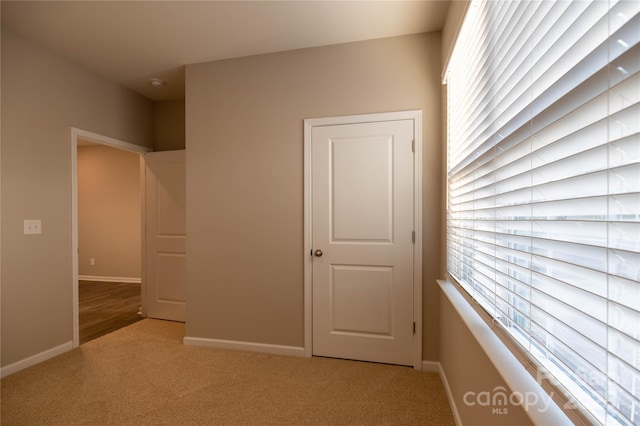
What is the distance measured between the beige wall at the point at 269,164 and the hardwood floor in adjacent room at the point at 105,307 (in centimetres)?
125

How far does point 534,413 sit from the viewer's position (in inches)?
31.3

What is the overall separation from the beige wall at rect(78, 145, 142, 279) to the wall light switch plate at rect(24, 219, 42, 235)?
333 centimetres

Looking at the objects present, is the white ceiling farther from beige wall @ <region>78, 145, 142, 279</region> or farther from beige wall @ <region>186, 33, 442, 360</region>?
beige wall @ <region>78, 145, 142, 279</region>

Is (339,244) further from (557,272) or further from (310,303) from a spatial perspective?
(557,272)

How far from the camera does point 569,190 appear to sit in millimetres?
706

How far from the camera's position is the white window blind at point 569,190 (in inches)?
21.2

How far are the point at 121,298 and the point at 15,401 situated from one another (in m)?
2.85

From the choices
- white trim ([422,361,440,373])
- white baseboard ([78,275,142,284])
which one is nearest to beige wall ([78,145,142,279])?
white baseboard ([78,275,142,284])

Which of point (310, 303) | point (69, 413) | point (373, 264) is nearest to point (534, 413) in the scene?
point (373, 264)

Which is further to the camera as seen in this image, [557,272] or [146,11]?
[146,11]

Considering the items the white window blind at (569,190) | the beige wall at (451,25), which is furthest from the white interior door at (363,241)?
the white window blind at (569,190)

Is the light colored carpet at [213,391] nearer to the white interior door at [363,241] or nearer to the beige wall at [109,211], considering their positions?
the white interior door at [363,241]

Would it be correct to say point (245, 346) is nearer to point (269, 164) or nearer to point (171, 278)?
point (171, 278)

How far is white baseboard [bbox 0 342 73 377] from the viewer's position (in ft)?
7.93
